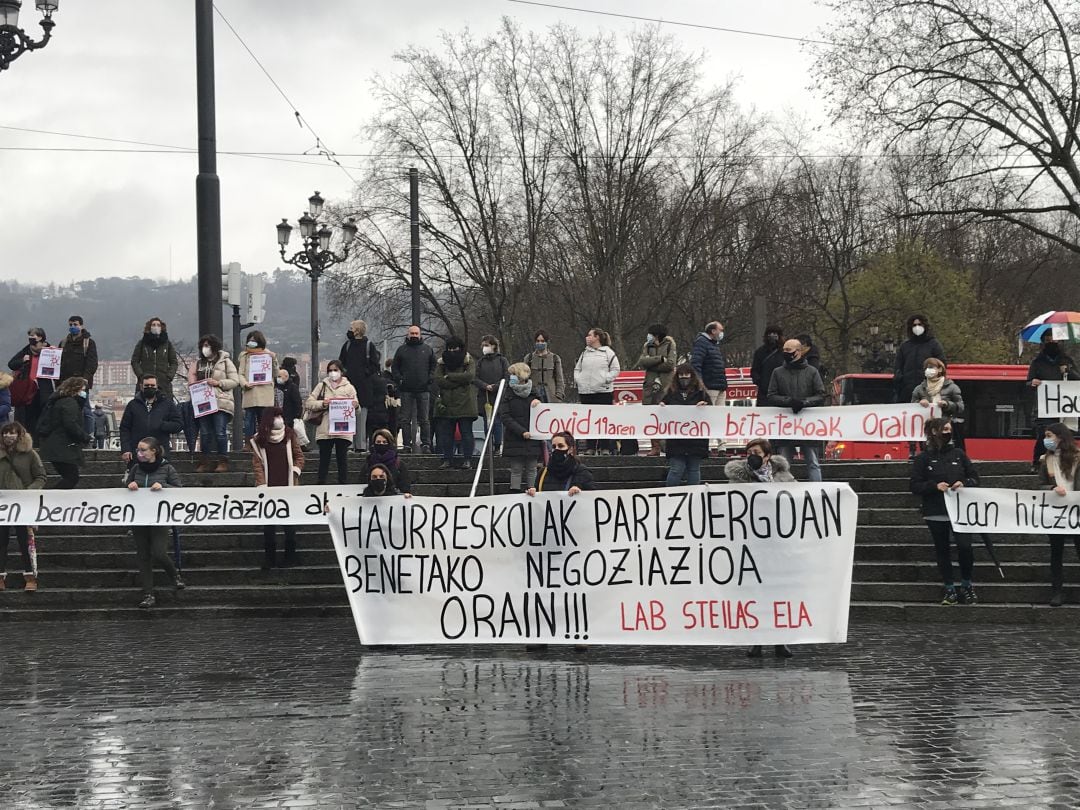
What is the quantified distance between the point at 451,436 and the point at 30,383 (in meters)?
5.80

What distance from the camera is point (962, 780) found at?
6.74m

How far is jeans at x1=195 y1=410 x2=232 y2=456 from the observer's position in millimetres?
17234

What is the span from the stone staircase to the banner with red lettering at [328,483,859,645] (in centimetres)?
228

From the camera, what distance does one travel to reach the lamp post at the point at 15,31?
15086 millimetres

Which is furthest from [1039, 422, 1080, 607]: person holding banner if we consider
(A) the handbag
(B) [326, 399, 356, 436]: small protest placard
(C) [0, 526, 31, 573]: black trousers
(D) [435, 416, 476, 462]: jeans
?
(C) [0, 526, 31, 573]: black trousers

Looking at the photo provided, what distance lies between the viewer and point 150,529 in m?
13.6

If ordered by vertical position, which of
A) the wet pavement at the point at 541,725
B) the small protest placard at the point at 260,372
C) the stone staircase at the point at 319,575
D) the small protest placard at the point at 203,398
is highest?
the small protest placard at the point at 260,372

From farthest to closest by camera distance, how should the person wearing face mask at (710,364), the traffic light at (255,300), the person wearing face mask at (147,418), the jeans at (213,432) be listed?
the traffic light at (255,300) < the person wearing face mask at (710,364) < the jeans at (213,432) < the person wearing face mask at (147,418)

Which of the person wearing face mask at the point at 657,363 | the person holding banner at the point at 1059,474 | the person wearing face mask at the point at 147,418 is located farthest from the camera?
the person wearing face mask at the point at 657,363

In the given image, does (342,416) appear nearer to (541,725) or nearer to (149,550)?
(149,550)

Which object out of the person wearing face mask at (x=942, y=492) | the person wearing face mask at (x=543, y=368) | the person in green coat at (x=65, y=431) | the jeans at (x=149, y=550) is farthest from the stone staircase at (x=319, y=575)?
the person wearing face mask at (x=543, y=368)

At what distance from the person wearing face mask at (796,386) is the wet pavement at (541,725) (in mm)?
3771

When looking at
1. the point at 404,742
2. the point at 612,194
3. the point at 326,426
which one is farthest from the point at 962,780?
the point at 612,194

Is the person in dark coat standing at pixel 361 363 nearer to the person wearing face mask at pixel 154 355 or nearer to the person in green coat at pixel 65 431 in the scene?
the person wearing face mask at pixel 154 355
